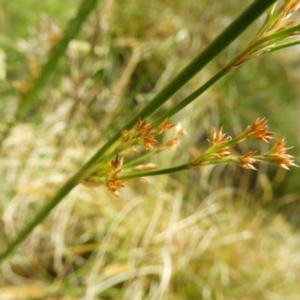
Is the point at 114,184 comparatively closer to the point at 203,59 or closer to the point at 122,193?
the point at 203,59

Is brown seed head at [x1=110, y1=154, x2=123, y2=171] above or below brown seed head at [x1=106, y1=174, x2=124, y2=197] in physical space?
above

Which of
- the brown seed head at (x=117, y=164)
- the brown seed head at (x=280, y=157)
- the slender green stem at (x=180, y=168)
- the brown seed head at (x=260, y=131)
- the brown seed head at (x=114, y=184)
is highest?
the brown seed head at (x=260, y=131)

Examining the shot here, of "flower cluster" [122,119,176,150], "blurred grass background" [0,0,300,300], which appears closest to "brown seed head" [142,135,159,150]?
"flower cluster" [122,119,176,150]

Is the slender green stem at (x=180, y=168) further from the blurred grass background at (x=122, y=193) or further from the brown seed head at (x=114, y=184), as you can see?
the blurred grass background at (x=122, y=193)

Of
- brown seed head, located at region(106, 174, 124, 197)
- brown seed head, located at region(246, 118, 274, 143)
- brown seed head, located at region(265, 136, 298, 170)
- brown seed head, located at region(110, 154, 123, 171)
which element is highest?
brown seed head, located at region(246, 118, 274, 143)

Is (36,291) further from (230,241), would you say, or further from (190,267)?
(230,241)

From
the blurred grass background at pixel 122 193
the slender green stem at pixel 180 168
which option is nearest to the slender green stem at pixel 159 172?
the slender green stem at pixel 180 168

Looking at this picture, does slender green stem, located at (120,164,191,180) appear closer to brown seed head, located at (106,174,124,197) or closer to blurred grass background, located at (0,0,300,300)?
brown seed head, located at (106,174,124,197)

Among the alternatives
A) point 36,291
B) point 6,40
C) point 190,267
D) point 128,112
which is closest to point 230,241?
point 190,267
